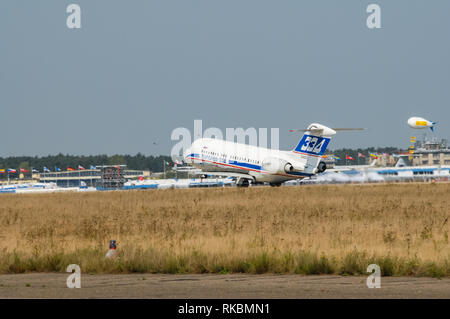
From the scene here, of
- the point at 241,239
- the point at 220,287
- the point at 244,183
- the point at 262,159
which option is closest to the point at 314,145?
the point at 262,159

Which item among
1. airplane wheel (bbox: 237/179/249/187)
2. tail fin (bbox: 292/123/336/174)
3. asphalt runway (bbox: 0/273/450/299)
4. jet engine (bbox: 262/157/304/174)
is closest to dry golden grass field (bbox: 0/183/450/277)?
asphalt runway (bbox: 0/273/450/299)

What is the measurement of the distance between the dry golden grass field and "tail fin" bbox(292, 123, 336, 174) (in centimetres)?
3187

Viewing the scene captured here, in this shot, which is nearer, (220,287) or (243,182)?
(220,287)

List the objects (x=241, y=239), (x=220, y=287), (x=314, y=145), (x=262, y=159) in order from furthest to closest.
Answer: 1. (x=262, y=159)
2. (x=314, y=145)
3. (x=241, y=239)
4. (x=220, y=287)

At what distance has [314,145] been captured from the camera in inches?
3189

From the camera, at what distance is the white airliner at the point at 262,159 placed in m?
81.1

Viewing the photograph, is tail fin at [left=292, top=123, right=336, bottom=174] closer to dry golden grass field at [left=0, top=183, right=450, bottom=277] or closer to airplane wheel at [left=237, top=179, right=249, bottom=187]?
airplane wheel at [left=237, top=179, right=249, bottom=187]

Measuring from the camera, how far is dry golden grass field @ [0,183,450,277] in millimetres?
21062

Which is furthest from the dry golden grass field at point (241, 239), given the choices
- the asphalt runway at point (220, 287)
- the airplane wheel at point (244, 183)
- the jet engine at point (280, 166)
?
the airplane wheel at point (244, 183)

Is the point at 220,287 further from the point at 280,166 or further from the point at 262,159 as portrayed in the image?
the point at 262,159

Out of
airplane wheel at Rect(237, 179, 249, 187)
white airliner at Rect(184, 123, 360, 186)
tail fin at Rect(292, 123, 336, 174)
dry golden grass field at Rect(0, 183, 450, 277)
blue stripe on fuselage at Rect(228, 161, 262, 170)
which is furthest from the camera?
airplane wheel at Rect(237, 179, 249, 187)

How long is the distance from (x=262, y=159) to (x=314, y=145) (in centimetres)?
546

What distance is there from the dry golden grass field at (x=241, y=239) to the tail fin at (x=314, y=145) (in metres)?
31.9
